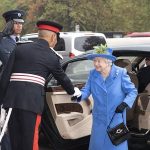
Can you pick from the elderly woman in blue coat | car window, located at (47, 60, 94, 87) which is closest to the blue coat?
the elderly woman in blue coat

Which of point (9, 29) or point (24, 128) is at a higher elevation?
point (9, 29)

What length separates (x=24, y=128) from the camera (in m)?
5.04

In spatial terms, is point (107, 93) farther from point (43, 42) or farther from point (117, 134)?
point (43, 42)

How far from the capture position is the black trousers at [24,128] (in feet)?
16.4

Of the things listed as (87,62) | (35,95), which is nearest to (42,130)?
(87,62)

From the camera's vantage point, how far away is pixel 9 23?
6.81 meters

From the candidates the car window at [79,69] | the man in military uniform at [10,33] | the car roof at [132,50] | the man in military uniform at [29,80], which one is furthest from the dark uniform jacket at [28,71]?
the car window at [79,69]

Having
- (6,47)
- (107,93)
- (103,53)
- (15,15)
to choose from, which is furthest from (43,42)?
(15,15)

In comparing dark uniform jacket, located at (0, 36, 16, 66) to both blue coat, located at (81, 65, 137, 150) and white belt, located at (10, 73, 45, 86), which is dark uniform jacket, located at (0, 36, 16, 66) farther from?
blue coat, located at (81, 65, 137, 150)

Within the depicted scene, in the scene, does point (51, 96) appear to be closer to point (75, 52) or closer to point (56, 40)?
point (56, 40)

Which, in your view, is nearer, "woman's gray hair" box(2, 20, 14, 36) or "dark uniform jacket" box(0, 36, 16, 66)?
"dark uniform jacket" box(0, 36, 16, 66)

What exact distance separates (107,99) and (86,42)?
1082cm

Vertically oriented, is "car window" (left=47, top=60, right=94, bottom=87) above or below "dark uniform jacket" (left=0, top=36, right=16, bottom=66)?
below

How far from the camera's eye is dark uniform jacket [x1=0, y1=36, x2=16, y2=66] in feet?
20.6
